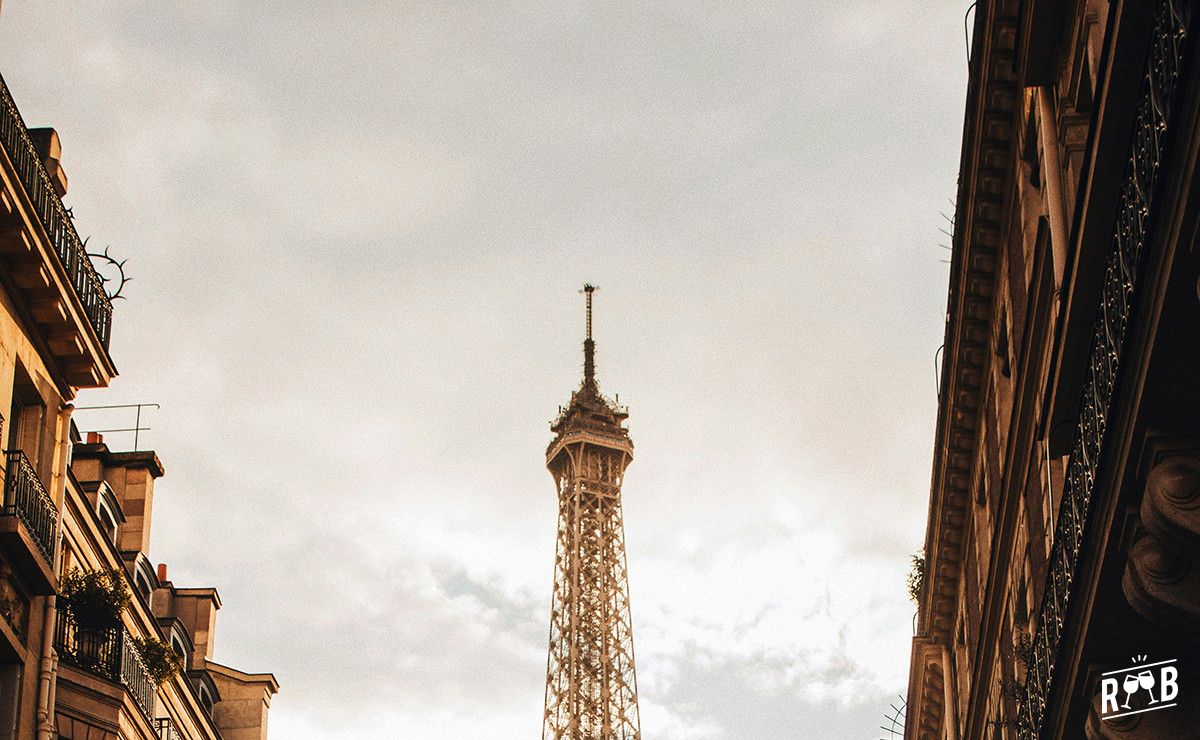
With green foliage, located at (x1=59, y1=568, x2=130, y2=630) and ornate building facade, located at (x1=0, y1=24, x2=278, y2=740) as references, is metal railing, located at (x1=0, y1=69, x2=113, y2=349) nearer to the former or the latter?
ornate building facade, located at (x1=0, y1=24, x2=278, y2=740)

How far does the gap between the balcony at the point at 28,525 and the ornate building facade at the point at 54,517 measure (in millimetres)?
22

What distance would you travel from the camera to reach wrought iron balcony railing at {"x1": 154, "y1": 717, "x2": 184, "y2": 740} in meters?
33.3

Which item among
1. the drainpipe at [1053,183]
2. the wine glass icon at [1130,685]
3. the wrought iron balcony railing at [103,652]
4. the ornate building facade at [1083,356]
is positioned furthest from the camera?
the wrought iron balcony railing at [103,652]

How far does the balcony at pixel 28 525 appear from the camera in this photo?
2425 cm

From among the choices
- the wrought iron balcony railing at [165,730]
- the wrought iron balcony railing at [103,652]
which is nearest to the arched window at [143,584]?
→ the wrought iron balcony railing at [165,730]

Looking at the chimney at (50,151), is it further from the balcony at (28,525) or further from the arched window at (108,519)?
the arched window at (108,519)

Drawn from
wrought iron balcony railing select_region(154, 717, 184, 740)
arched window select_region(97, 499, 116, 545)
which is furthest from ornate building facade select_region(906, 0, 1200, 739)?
arched window select_region(97, 499, 116, 545)

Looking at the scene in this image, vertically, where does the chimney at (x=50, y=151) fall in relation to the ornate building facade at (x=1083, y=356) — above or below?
above

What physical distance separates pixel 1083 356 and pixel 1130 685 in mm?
3148

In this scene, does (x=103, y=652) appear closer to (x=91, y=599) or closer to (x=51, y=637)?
(x=91, y=599)

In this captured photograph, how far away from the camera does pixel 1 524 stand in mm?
23984

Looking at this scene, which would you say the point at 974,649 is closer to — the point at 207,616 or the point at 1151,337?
the point at 207,616

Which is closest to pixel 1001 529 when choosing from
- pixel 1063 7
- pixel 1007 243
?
pixel 1007 243

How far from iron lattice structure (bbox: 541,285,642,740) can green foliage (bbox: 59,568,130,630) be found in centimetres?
9574
